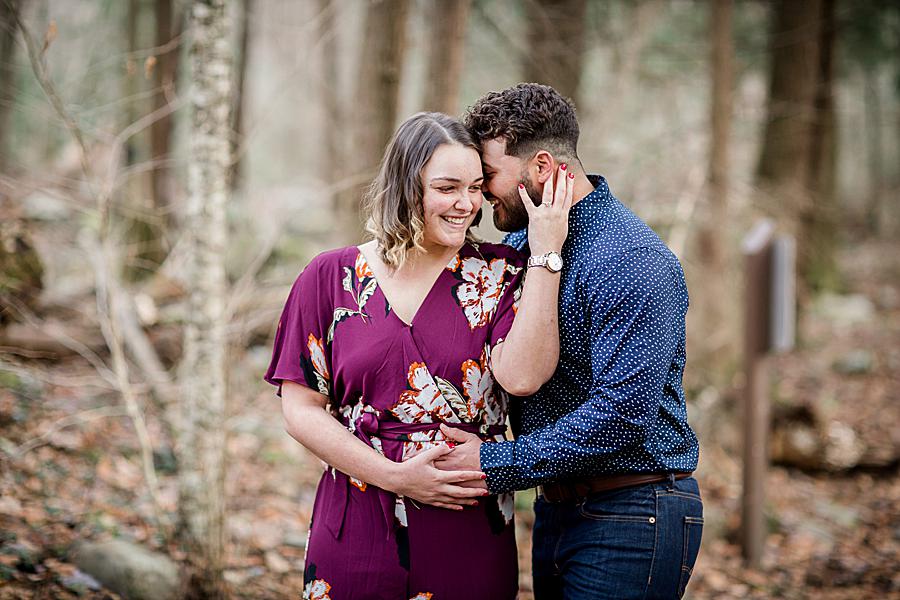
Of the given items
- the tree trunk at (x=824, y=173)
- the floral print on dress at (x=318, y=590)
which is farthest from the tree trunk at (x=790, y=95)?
the floral print on dress at (x=318, y=590)

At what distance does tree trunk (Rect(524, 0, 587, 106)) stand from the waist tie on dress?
5561 mm

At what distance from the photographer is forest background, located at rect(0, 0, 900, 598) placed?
148 inches

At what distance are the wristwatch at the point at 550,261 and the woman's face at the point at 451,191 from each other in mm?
266

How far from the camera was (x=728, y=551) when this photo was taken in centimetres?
657

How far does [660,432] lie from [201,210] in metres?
2.34

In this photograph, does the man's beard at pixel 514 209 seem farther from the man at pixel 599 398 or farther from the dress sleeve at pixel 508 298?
the dress sleeve at pixel 508 298

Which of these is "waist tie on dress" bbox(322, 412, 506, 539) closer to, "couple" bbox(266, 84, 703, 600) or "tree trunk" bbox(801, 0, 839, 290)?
"couple" bbox(266, 84, 703, 600)

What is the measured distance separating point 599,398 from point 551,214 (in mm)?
582

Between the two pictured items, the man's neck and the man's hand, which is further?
the man's neck

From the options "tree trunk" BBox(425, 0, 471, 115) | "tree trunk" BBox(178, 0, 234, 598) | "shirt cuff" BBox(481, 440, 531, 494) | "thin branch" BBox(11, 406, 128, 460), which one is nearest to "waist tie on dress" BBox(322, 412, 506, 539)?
"shirt cuff" BBox(481, 440, 531, 494)

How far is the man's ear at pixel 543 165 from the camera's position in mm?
2492

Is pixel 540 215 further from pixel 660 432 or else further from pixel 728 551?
pixel 728 551

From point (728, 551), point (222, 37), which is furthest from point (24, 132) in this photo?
point (728, 551)

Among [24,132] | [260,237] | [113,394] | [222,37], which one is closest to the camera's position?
[222,37]
